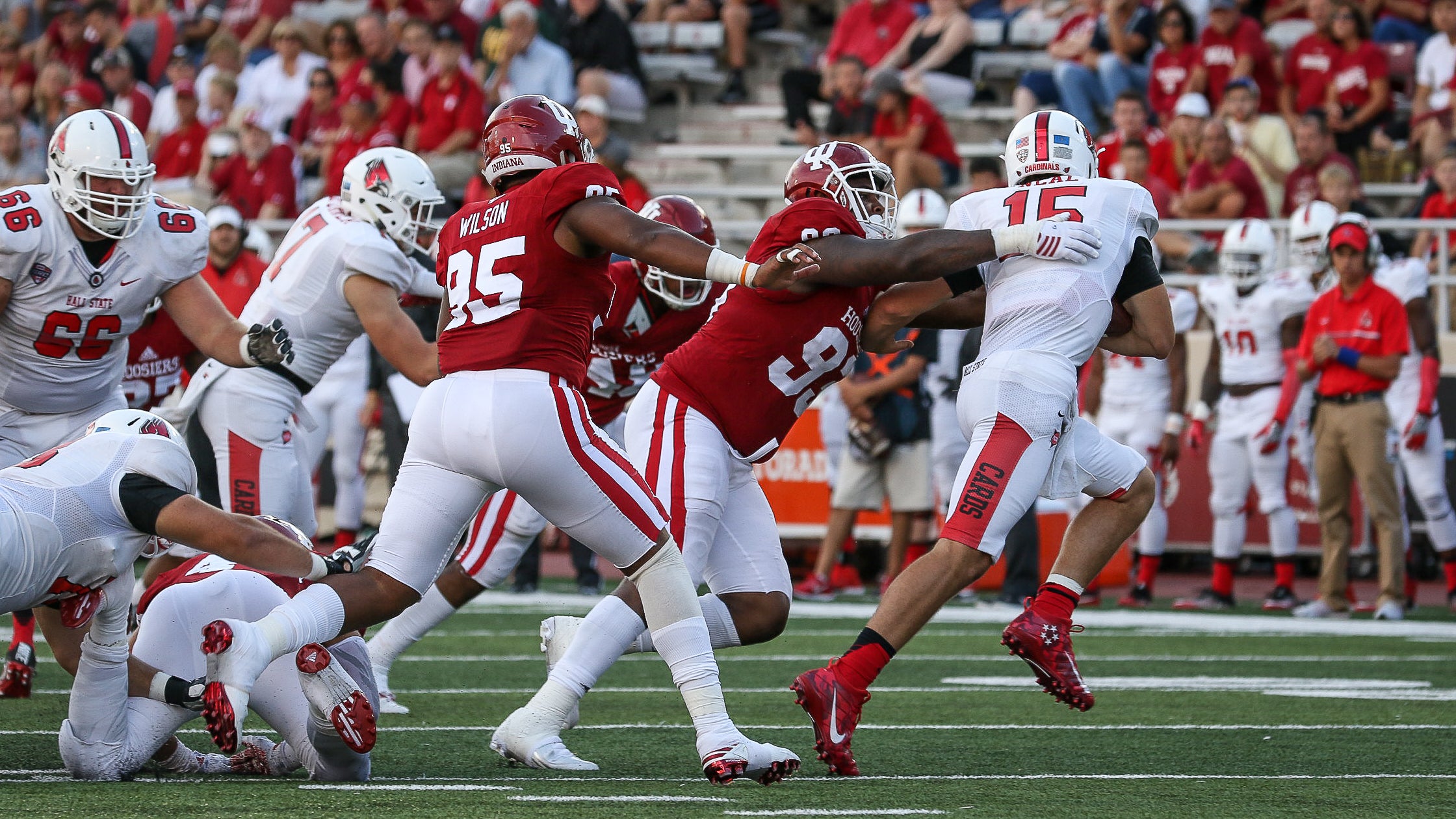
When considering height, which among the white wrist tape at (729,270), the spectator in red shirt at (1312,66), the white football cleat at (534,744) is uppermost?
the spectator in red shirt at (1312,66)

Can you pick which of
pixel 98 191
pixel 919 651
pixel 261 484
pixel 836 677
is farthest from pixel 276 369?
pixel 919 651

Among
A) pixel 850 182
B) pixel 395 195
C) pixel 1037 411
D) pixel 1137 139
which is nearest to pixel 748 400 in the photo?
pixel 850 182

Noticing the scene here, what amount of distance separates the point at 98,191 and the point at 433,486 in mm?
1815

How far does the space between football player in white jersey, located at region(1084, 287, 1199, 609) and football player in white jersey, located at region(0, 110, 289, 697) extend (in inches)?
222

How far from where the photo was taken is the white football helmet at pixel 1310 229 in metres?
A: 10.1

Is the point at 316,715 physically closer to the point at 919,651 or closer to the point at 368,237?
the point at 368,237

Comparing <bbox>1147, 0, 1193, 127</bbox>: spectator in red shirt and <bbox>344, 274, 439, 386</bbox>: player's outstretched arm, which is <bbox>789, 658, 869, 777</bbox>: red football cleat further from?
<bbox>1147, 0, 1193, 127</bbox>: spectator in red shirt

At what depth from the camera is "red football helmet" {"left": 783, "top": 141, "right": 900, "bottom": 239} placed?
504cm

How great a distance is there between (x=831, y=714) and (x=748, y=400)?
36.8 inches

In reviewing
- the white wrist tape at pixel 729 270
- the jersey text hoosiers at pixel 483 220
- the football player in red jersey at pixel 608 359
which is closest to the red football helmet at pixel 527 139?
the jersey text hoosiers at pixel 483 220

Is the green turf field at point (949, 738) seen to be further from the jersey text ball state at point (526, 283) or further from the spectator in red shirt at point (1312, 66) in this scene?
the spectator in red shirt at point (1312, 66)

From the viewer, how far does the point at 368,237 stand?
613 centimetres

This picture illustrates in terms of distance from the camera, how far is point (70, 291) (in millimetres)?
5648

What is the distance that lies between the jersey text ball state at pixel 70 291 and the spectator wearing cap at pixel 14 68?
12.2 m
